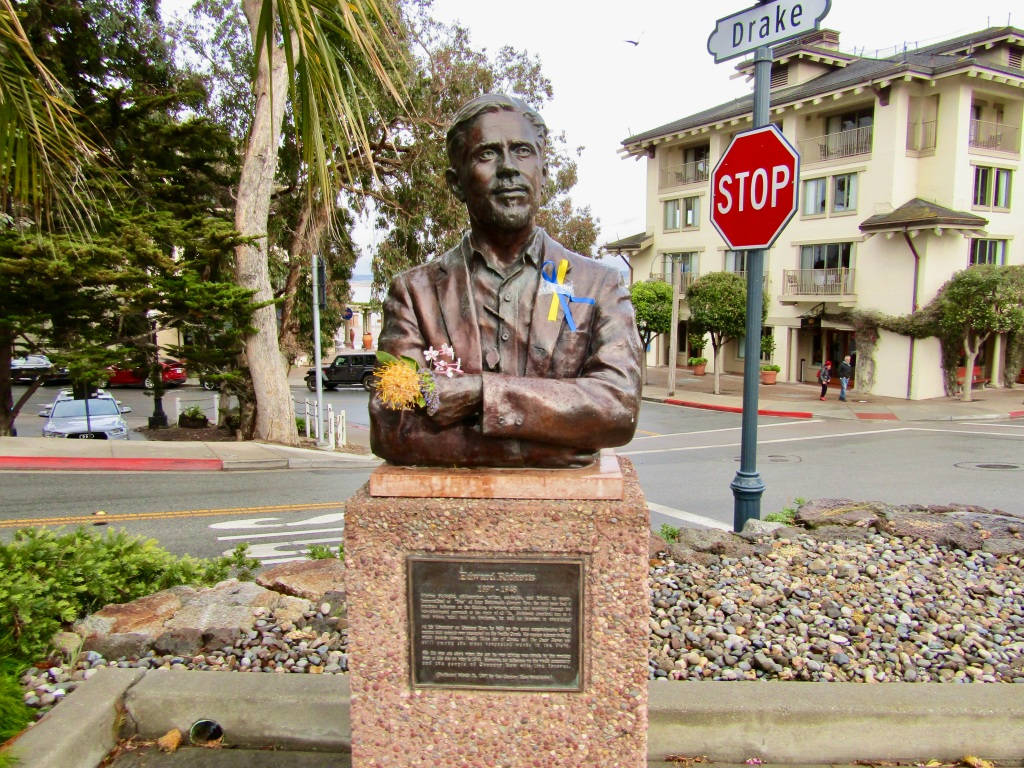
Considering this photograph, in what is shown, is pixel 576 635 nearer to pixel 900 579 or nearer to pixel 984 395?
pixel 900 579

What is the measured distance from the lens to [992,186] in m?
24.8

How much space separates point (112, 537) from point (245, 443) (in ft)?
36.2

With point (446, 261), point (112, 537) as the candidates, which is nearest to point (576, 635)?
point (446, 261)

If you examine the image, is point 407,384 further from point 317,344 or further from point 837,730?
point 317,344

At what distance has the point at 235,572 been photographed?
6.32m

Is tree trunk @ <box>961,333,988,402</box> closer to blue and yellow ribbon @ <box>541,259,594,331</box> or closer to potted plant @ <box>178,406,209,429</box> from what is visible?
potted plant @ <box>178,406,209,429</box>

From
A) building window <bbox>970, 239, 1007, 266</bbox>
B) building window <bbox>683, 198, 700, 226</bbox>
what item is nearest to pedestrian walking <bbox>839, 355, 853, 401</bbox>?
building window <bbox>970, 239, 1007, 266</bbox>

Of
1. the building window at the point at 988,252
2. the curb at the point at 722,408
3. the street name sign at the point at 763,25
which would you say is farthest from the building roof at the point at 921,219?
the street name sign at the point at 763,25

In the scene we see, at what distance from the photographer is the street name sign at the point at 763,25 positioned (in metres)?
5.57

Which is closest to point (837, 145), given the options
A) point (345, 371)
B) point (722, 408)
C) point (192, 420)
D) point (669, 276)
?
point (669, 276)

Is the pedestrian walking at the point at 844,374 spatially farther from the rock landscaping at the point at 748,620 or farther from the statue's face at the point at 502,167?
the statue's face at the point at 502,167

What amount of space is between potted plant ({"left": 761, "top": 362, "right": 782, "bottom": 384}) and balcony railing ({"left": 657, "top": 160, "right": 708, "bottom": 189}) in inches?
337

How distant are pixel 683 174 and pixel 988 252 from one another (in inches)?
490

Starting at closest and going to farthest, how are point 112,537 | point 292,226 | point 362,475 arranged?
1. point 112,537
2. point 362,475
3. point 292,226
